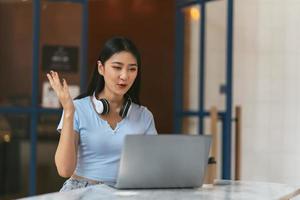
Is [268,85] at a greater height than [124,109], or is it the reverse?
[268,85]

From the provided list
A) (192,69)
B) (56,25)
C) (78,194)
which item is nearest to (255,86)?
(192,69)

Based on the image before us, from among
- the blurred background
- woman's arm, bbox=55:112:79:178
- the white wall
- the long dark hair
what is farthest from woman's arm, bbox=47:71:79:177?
the white wall

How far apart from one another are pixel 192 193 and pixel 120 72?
20.5 inches

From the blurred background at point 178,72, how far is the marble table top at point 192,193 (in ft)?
4.42

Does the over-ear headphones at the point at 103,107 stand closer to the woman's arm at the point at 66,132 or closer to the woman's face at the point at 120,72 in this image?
the woman's face at the point at 120,72

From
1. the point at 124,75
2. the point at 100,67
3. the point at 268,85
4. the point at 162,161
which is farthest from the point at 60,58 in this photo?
the point at 162,161

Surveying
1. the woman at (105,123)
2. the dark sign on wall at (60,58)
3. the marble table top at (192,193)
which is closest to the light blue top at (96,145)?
the woman at (105,123)

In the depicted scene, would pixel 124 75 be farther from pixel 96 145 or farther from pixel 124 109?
pixel 96 145

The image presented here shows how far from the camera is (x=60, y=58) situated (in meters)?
3.98

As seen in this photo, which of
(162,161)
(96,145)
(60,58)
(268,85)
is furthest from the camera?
(268,85)

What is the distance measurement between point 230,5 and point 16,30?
1.47m

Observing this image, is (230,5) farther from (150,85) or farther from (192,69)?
(150,85)

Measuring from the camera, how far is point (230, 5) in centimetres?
402

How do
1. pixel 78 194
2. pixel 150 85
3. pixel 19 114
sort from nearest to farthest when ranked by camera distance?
1. pixel 78 194
2. pixel 19 114
3. pixel 150 85
